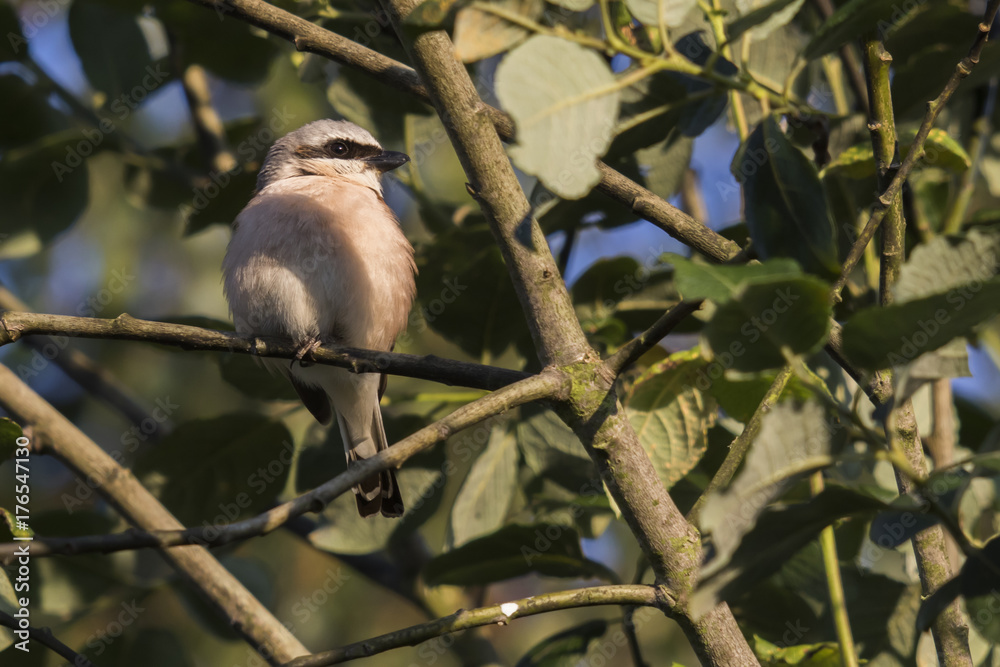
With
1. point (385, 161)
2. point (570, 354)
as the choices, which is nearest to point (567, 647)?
point (570, 354)

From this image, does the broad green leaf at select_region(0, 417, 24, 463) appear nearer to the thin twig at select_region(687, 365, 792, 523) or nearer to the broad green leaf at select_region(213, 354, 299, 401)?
the broad green leaf at select_region(213, 354, 299, 401)

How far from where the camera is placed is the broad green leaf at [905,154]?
9.23 ft

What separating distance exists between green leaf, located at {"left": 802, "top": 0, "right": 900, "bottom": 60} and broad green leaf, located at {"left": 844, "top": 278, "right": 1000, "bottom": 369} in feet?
2.50

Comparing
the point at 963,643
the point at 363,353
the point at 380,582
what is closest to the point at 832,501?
the point at 963,643

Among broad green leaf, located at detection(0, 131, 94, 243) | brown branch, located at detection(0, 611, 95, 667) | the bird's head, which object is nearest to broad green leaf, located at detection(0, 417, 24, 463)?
brown branch, located at detection(0, 611, 95, 667)

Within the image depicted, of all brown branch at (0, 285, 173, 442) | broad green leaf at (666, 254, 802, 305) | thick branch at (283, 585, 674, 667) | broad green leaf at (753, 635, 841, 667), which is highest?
brown branch at (0, 285, 173, 442)

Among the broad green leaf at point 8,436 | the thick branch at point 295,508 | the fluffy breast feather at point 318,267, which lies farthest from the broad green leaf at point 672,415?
the fluffy breast feather at point 318,267

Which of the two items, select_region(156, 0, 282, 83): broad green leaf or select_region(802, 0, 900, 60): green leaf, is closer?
select_region(802, 0, 900, 60): green leaf

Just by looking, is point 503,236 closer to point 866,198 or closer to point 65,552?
point 65,552

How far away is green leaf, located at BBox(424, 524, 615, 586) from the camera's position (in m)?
2.93

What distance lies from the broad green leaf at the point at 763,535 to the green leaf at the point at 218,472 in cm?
268

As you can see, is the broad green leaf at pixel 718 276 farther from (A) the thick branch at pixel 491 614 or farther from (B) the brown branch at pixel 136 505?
(B) the brown branch at pixel 136 505

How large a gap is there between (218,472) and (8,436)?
1395 millimetres

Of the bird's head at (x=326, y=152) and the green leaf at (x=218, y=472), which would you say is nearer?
the green leaf at (x=218, y=472)
